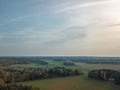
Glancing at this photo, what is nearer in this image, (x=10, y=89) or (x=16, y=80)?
(x=10, y=89)

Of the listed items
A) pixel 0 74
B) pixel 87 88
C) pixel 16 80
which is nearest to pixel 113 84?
pixel 87 88

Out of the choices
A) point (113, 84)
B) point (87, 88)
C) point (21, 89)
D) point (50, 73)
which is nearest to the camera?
point (21, 89)

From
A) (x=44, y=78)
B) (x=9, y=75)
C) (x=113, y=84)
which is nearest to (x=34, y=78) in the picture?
(x=44, y=78)

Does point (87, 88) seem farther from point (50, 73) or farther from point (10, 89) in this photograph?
point (50, 73)

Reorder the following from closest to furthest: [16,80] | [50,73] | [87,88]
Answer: [87,88] → [16,80] → [50,73]

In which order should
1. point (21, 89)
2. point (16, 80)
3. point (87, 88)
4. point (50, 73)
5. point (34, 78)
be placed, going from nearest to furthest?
point (21, 89), point (87, 88), point (16, 80), point (34, 78), point (50, 73)

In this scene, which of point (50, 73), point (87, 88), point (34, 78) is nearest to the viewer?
point (87, 88)

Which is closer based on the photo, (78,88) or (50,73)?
(78,88)

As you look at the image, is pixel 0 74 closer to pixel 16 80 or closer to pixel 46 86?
pixel 16 80

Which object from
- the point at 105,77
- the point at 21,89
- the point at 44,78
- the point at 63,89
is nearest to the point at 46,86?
the point at 63,89
